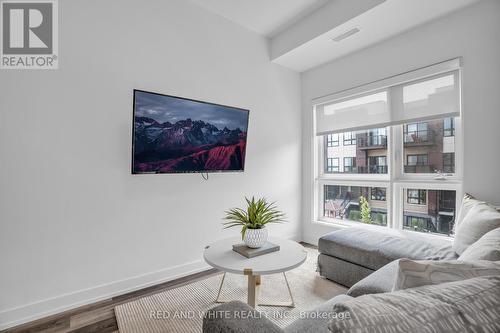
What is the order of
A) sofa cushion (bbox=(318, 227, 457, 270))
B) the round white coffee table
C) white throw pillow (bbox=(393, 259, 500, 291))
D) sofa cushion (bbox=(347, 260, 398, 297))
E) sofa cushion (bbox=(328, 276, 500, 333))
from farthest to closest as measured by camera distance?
1. sofa cushion (bbox=(318, 227, 457, 270))
2. the round white coffee table
3. sofa cushion (bbox=(347, 260, 398, 297))
4. white throw pillow (bbox=(393, 259, 500, 291))
5. sofa cushion (bbox=(328, 276, 500, 333))

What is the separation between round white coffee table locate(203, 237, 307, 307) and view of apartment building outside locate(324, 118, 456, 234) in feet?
5.60

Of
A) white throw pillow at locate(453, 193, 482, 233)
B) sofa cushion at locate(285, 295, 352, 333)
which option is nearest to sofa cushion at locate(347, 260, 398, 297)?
sofa cushion at locate(285, 295, 352, 333)

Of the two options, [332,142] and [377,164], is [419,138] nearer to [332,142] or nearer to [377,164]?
[377,164]

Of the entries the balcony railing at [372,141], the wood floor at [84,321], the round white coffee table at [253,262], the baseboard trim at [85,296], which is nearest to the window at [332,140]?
the balcony railing at [372,141]

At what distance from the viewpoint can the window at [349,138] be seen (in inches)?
135

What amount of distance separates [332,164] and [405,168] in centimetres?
99

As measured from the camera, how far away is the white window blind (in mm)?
2535

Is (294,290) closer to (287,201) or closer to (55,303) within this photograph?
(287,201)

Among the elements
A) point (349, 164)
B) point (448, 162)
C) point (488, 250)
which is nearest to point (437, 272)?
point (488, 250)

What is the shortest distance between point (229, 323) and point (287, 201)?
117 inches

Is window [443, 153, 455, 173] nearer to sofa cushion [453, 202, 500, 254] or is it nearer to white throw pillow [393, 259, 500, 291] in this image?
sofa cushion [453, 202, 500, 254]

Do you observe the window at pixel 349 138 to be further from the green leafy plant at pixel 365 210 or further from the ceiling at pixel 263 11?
the ceiling at pixel 263 11

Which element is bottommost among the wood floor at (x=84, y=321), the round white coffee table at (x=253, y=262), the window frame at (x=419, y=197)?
the wood floor at (x=84, y=321)

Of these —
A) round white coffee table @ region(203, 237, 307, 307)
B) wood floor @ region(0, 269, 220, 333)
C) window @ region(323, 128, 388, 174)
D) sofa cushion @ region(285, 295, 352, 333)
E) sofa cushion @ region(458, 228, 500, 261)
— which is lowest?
wood floor @ region(0, 269, 220, 333)
